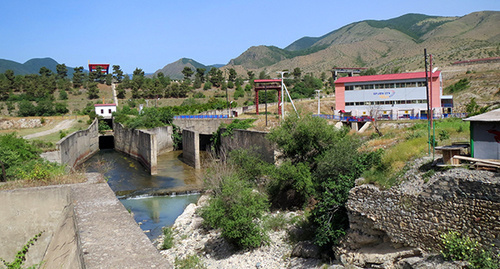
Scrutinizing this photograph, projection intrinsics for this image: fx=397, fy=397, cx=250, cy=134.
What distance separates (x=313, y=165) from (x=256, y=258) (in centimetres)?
765

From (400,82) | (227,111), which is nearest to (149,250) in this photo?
(400,82)

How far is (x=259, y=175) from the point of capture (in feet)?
77.9

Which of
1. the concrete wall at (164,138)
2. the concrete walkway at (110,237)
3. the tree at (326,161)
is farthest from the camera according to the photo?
the concrete wall at (164,138)

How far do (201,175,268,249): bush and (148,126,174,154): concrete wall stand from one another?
3015 cm

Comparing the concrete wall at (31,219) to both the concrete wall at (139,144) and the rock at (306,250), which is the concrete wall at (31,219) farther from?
the concrete wall at (139,144)

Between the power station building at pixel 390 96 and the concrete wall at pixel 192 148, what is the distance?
16428 millimetres

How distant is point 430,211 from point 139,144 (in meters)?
34.3

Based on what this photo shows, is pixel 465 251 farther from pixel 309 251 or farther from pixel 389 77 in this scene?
pixel 389 77

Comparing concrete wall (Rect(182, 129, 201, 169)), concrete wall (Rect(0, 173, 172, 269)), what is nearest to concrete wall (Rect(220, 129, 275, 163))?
concrete wall (Rect(182, 129, 201, 169))

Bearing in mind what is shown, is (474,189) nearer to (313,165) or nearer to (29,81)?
(313,165)

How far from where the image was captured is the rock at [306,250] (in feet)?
49.3

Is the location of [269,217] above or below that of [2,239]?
below

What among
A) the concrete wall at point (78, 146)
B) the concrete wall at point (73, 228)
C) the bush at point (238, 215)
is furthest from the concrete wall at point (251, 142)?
the concrete wall at point (73, 228)

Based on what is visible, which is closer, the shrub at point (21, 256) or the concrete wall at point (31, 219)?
the shrub at point (21, 256)
